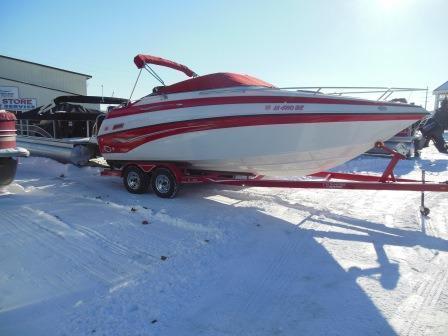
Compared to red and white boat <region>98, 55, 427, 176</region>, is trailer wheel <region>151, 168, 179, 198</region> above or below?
below

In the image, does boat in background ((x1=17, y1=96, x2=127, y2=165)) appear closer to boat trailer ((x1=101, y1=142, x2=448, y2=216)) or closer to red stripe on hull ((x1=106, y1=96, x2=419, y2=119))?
boat trailer ((x1=101, y1=142, x2=448, y2=216))

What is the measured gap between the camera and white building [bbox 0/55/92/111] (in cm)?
1920

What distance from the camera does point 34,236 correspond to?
4.41 meters

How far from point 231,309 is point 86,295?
1.21 meters

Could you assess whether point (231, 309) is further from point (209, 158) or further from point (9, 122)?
point (9, 122)

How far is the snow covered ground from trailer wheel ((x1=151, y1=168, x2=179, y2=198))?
29 centimetres

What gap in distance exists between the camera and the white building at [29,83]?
1920 centimetres

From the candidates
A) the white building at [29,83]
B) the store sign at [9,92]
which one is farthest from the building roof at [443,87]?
the store sign at [9,92]

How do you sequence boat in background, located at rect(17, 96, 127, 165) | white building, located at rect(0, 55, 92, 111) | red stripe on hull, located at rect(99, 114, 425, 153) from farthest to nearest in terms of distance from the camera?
white building, located at rect(0, 55, 92, 111)
boat in background, located at rect(17, 96, 127, 165)
red stripe on hull, located at rect(99, 114, 425, 153)

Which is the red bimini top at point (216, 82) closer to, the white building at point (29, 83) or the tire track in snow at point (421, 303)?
the tire track in snow at point (421, 303)

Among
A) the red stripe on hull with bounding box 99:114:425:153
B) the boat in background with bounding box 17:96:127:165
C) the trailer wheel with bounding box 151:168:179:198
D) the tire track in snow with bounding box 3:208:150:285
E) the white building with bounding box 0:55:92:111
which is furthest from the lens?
the white building with bounding box 0:55:92:111

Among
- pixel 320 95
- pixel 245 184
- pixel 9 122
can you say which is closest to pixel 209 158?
pixel 245 184

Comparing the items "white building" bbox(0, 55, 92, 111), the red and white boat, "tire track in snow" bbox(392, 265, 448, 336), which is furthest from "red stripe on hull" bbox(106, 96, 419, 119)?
"white building" bbox(0, 55, 92, 111)

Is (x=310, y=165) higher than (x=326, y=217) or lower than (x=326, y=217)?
higher
